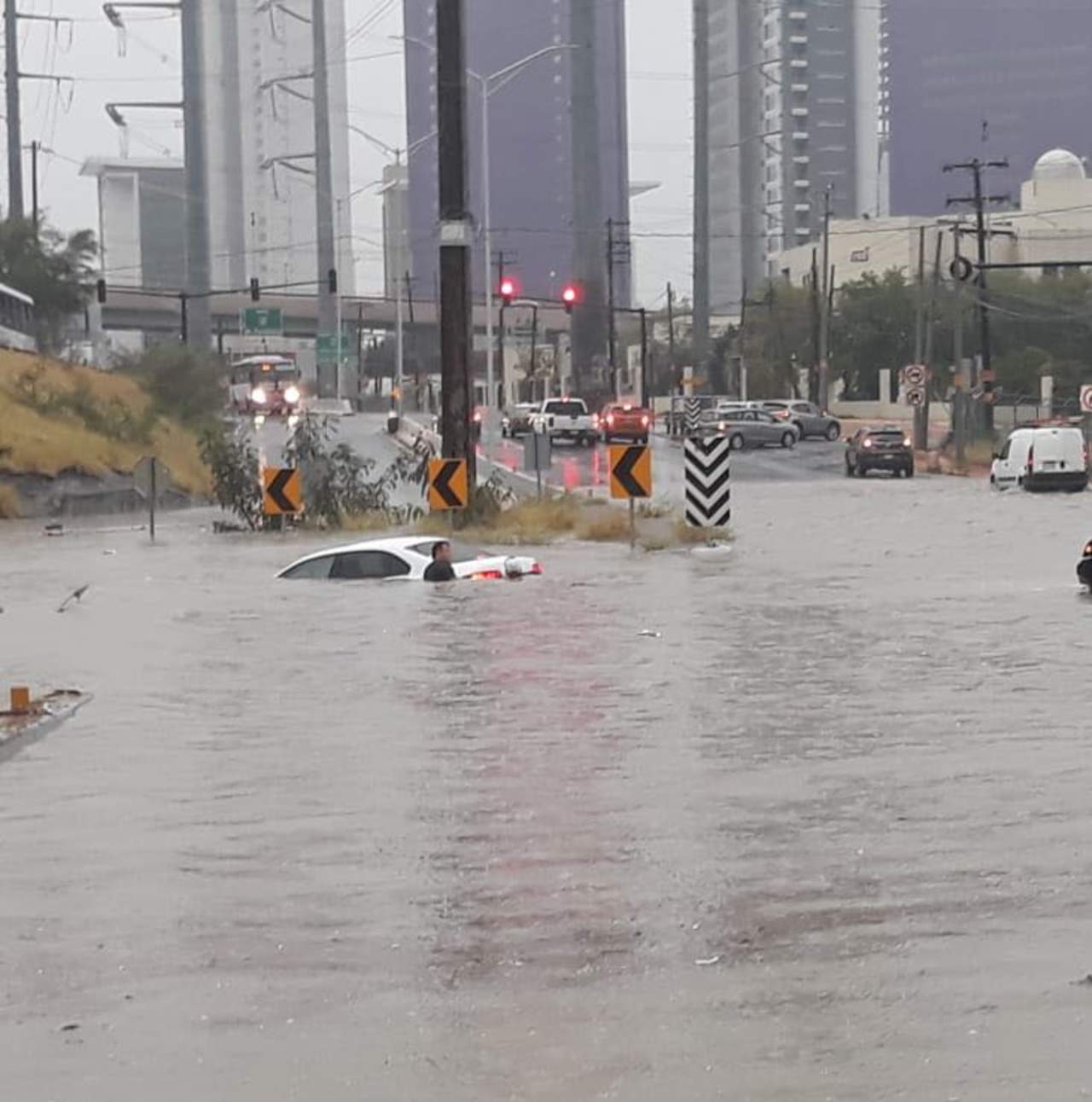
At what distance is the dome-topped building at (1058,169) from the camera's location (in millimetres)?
138625

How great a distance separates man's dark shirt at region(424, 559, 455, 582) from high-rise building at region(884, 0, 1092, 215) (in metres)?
153

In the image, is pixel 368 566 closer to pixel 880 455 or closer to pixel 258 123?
pixel 880 455

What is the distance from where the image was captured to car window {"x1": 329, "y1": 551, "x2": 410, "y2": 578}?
27.6m

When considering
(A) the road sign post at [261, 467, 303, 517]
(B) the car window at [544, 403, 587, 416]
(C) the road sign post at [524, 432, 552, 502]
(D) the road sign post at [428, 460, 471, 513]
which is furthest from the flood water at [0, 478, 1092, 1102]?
(B) the car window at [544, 403, 587, 416]

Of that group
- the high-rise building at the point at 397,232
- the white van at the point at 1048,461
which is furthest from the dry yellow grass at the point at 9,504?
the high-rise building at the point at 397,232

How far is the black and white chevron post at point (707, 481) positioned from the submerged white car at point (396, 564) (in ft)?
A: 22.8

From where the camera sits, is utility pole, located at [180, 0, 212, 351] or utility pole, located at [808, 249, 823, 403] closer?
utility pole, located at [808, 249, 823, 403]

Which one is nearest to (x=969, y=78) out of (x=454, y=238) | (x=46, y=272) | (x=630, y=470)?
(x=46, y=272)

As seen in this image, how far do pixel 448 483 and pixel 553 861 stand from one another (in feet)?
83.7

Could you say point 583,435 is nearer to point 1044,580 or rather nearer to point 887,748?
point 1044,580

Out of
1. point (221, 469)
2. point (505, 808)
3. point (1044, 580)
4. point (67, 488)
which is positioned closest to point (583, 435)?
point (67, 488)

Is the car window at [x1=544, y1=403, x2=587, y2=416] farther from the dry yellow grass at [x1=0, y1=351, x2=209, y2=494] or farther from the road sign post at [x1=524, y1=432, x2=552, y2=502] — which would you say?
the road sign post at [x1=524, y1=432, x2=552, y2=502]

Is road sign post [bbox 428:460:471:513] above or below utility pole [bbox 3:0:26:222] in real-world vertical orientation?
below

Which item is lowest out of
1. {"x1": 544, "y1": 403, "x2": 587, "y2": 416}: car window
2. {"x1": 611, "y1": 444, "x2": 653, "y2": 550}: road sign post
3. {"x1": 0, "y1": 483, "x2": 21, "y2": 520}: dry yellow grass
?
{"x1": 0, "y1": 483, "x2": 21, "y2": 520}: dry yellow grass
